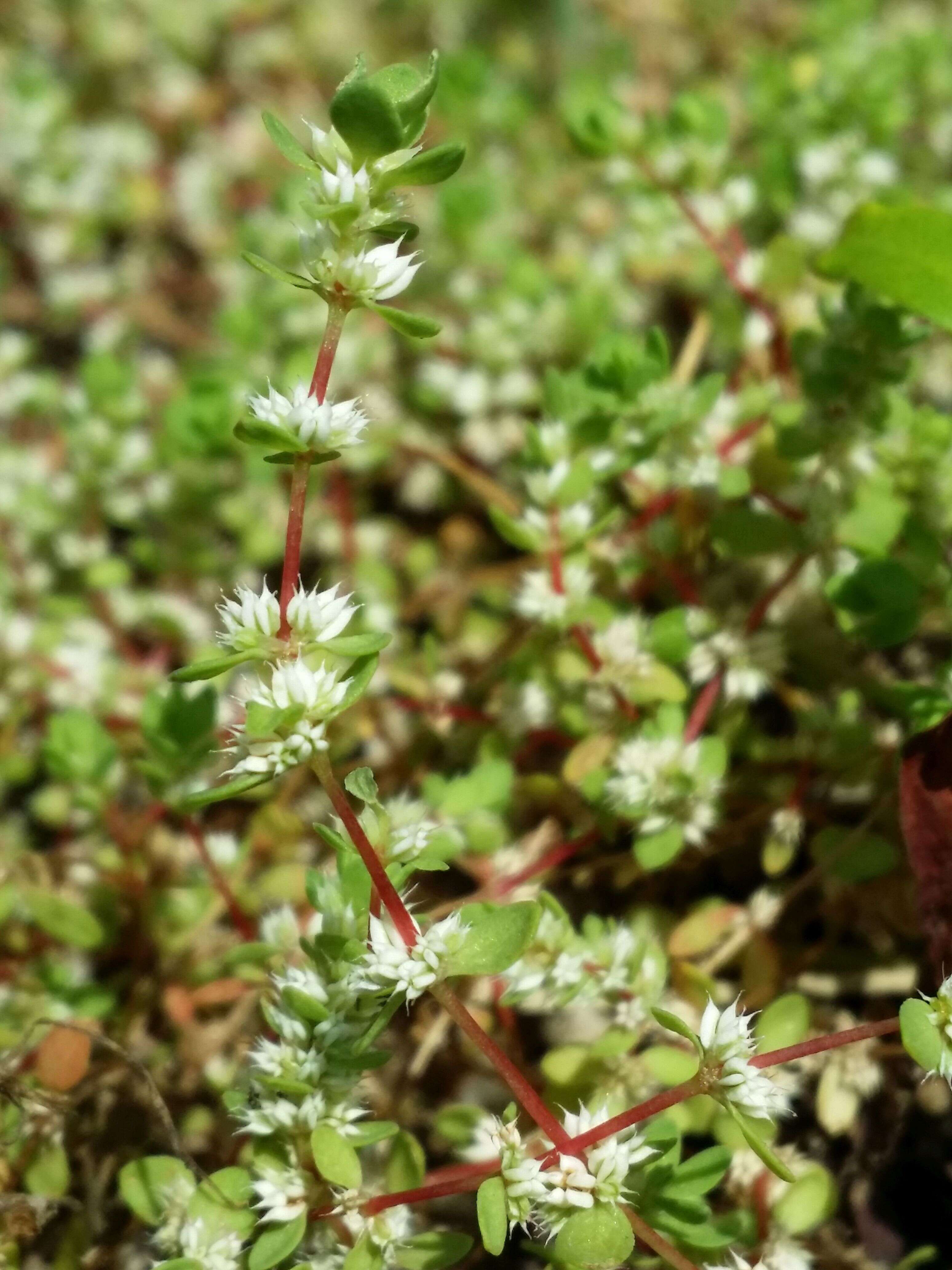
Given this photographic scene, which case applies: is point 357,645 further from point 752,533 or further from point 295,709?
point 752,533

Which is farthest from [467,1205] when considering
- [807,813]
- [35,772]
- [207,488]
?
[207,488]

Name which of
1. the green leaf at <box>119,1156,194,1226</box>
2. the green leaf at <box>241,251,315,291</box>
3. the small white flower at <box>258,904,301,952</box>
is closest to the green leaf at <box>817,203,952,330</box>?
the green leaf at <box>241,251,315,291</box>

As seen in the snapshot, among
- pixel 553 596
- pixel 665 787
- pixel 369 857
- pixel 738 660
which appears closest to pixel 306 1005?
pixel 369 857

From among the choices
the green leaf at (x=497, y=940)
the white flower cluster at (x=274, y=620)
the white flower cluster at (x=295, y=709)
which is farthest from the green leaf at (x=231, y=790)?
the green leaf at (x=497, y=940)

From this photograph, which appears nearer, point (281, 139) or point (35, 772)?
point (281, 139)

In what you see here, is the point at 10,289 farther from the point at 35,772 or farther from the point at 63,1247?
the point at 63,1247
